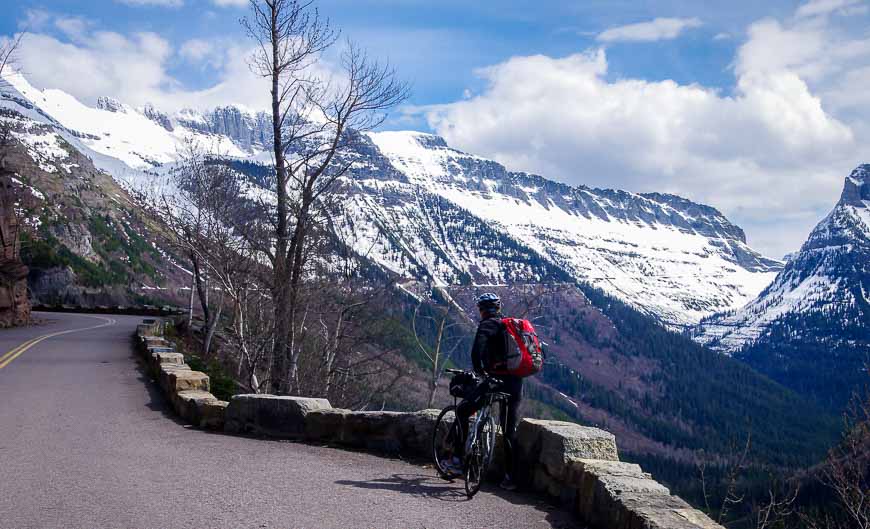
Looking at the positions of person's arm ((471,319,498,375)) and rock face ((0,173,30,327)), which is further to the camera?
rock face ((0,173,30,327))

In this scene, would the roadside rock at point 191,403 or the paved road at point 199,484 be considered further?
the roadside rock at point 191,403

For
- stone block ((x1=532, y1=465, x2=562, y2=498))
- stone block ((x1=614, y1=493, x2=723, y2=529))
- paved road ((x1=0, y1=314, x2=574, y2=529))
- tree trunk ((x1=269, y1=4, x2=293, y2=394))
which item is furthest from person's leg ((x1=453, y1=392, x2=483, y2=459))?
tree trunk ((x1=269, y1=4, x2=293, y2=394))

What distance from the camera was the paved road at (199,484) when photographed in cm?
636

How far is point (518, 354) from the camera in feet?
24.2

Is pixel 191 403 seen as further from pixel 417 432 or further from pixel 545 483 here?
pixel 545 483

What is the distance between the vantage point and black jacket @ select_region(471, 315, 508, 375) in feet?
24.4

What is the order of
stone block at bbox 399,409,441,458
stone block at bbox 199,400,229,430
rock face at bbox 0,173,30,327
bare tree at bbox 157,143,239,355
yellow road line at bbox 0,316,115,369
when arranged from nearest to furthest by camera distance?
stone block at bbox 399,409,441,458 < stone block at bbox 199,400,229,430 < bare tree at bbox 157,143,239,355 < yellow road line at bbox 0,316,115,369 < rock face at bbox 0,173,30,327

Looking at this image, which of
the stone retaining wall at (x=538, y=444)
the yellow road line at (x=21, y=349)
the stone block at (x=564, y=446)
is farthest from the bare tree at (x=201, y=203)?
the stone block at (x=564, y=446)


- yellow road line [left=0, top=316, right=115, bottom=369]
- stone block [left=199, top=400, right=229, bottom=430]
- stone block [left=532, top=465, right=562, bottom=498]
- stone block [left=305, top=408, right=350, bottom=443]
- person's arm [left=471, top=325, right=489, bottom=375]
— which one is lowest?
yellow road line [left=0, top=316, right=115, bottom=369]

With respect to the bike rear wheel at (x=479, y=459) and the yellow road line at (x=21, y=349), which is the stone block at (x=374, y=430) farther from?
the yellow road line at (x=21, y=349)

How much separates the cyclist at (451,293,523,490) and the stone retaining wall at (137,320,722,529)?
0.17 metres

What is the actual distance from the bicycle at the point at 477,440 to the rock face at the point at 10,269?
36.0 m

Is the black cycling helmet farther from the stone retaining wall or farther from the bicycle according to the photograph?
the stone retaining wall

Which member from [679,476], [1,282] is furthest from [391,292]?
[679,476]
